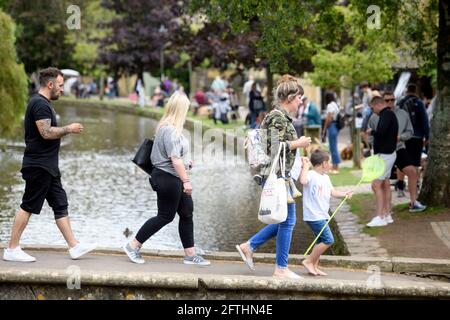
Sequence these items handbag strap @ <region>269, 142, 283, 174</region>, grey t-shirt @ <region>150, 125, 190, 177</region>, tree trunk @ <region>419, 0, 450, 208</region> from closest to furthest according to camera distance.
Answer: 1. handbag strap @ <region>269, 142, 283, 174</region>
2. grey t-shirt @ <region>150, 125, 190, 177</region>
3. tree trunk @ <region>419, 0, 450, 208</region>

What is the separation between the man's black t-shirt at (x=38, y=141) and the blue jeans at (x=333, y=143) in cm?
1180

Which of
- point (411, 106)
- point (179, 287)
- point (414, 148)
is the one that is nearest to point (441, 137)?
point (414, 148)

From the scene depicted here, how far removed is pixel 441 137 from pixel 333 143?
24.4 feet

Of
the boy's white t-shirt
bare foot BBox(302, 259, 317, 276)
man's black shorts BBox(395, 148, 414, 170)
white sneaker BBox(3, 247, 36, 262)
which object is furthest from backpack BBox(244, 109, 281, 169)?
man's black shorts BBox(395, 148, 414, 170)

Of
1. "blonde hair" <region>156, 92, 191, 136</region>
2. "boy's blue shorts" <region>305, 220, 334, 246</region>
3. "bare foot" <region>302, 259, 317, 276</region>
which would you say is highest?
"blonde hair" <region>156, 92, 191, 136</region>

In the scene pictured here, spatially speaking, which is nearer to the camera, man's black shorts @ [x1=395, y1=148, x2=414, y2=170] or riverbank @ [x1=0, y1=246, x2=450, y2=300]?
riverbank @ [x1=0, y1=246, x2=450, y2=300]

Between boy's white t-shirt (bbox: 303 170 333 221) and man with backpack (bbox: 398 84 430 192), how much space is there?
525 cm

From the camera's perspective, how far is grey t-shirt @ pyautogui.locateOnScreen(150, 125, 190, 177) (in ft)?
32.0

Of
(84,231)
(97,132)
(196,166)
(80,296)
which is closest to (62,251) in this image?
(80,296)

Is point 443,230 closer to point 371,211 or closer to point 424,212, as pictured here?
point 424,212

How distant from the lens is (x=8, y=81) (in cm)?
2416

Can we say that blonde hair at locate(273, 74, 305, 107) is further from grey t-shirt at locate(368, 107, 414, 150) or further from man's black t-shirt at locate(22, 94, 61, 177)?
grey t-shirt at locate(368, 107, 414, 150)

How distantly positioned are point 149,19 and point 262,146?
47772 millimetres

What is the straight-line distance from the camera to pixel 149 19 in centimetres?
5625
